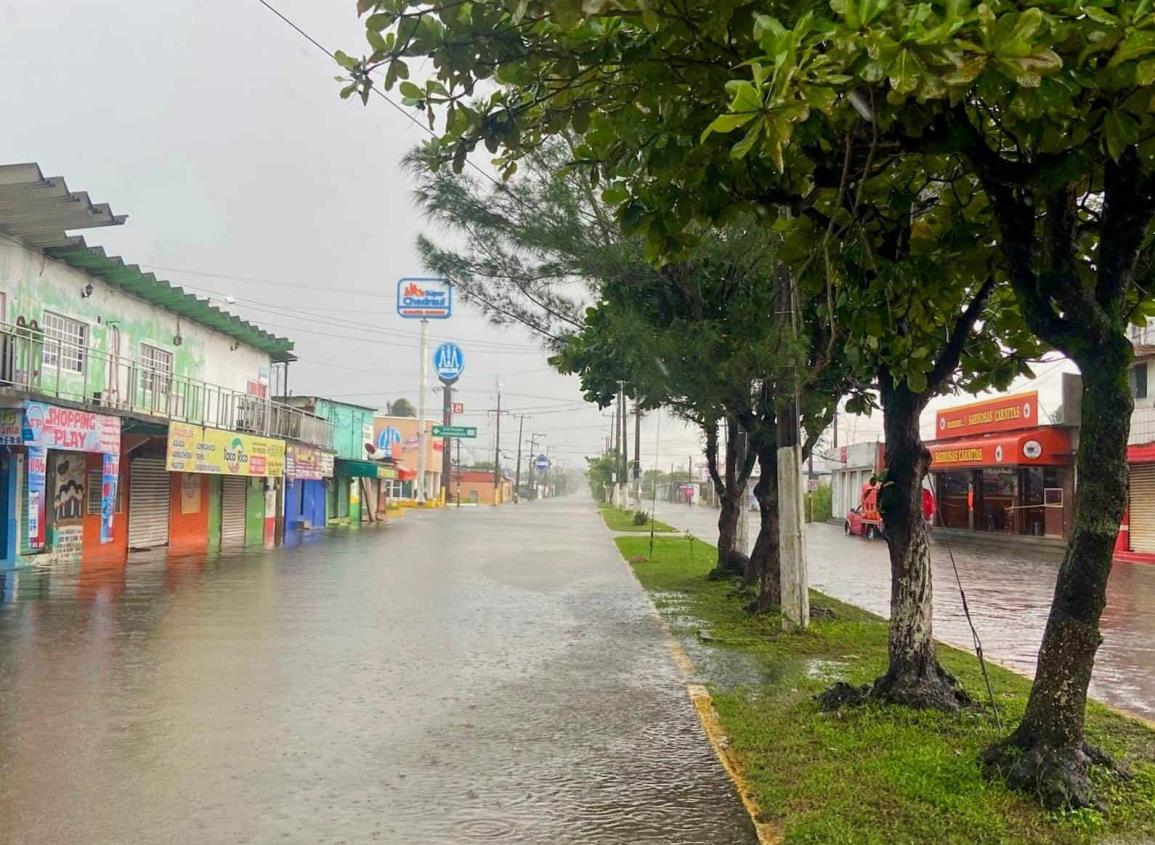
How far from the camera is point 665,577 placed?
59.3 ft

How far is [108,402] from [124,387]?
1961 millimetres

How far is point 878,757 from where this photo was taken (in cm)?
561

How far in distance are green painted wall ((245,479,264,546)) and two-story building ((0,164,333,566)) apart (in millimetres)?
112

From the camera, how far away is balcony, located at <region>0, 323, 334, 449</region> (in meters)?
17.4

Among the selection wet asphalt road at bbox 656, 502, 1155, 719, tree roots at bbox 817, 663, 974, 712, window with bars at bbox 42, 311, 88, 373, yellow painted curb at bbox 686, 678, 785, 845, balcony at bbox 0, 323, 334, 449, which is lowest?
wet asphalt road at bbox 656, 502, 1155, 719

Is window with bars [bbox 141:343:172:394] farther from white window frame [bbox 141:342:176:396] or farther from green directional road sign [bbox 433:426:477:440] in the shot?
green directional road sign [bbox 433:426:477:440]

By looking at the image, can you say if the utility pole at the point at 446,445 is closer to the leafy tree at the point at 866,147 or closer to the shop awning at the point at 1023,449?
the shop awning at the point at 1023,449

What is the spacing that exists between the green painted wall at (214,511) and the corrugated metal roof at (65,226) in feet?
16.2

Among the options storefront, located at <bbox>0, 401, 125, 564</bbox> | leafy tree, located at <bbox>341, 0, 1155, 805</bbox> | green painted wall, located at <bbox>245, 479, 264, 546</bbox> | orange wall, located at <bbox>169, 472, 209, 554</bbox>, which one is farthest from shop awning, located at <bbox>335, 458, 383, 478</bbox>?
leafy tree, located at <bbox>341, 0, 1155, 805</bbox>

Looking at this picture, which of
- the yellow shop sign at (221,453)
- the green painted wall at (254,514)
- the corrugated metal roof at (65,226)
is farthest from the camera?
the green painted wall at (254,514)

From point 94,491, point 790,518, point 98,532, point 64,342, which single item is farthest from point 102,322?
point 790,518

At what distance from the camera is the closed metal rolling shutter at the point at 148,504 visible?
22906 millimetres

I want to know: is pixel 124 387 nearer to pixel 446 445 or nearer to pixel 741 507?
pixel 741 507

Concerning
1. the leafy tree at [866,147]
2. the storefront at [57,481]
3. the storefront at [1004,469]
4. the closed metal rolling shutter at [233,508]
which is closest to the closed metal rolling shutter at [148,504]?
the storefront at [57,481]
